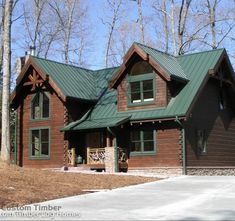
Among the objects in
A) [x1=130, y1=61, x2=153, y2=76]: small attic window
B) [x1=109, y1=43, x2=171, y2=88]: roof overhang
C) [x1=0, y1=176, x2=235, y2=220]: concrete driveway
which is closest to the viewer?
[x1=0, y1=176, x2=235, y2=220]: concrete driveway

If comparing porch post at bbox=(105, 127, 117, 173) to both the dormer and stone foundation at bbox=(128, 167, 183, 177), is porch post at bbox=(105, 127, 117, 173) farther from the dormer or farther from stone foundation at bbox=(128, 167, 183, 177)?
the dormer

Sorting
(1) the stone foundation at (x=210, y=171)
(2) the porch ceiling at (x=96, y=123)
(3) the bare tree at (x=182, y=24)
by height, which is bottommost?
(1) the stone foundation at (x=210, y=171)

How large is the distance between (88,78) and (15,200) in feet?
64.6

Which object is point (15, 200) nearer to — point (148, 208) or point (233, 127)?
point (148, 208)

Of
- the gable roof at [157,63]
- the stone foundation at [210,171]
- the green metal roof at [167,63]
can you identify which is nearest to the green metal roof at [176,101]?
the green metal roof at [167,63]

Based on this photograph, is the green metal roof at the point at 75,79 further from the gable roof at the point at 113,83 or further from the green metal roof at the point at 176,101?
the green metal roof at the point at 176,101

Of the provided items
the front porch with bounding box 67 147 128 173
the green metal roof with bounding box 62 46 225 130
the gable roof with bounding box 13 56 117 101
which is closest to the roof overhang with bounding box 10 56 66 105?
the gable roof with bounding box 13 56 117 101

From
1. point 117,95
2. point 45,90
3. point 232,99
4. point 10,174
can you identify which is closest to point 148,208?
point 10,174

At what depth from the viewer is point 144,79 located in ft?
83.7

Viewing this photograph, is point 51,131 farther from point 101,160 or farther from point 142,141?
point 142,141

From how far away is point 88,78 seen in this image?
102ft

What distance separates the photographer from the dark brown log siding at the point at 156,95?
24639mm

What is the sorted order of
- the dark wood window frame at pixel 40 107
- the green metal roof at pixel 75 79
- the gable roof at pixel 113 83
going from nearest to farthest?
the gable roof at pixel 113 83 < the green metal roof at pixel 75 79 < the dark wood window frame at pixel 40 107

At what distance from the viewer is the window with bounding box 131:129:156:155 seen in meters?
24.6
